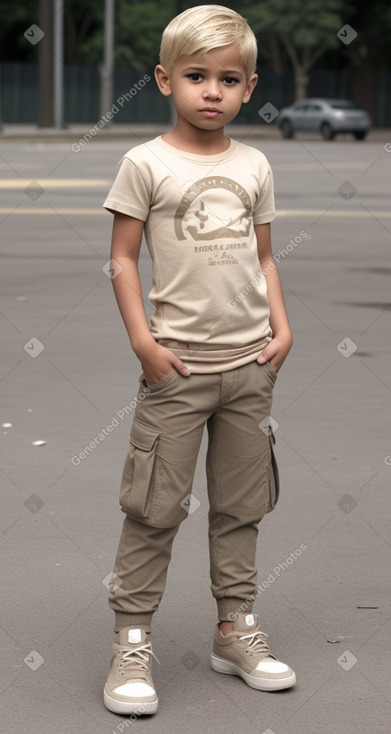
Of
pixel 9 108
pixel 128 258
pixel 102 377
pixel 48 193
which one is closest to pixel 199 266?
pixel 128 258

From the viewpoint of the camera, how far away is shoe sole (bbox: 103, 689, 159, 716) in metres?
3.32

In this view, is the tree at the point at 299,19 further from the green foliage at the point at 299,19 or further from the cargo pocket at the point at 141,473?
the cargo pocket at the point at 141,473

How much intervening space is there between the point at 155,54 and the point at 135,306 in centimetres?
5475

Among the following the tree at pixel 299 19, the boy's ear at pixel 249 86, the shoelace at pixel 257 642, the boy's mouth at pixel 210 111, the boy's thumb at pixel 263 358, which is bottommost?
the tree at pixel 299 19

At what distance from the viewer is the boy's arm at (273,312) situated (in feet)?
11.3

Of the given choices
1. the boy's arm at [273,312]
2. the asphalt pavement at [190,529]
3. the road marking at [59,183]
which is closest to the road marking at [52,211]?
the road marking at [59,183]

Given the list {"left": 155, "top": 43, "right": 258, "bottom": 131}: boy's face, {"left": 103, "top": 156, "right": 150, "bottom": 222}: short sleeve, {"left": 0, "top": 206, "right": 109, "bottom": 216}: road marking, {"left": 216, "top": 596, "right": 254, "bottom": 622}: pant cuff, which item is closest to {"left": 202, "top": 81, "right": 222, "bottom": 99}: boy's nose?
{"left": 155, "top": 43, "right": 258, "bottom": 131}: boy's face

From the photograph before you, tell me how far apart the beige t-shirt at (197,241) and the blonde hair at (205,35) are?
0.22 meters

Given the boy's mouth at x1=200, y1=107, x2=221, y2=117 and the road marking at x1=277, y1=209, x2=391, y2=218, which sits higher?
the boy's mouth at x1=200, y1=107, x2=221, y2=117

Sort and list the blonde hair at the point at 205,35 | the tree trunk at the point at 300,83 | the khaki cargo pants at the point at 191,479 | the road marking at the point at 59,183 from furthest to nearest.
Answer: the tree trunk at the point at 300,83
the road marking at the point at 59,183
the khaki cargo pants at the point at 191,479
the blonde hair at the point at 205,35

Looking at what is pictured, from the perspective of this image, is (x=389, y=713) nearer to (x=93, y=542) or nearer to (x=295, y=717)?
(x=295, y=717)

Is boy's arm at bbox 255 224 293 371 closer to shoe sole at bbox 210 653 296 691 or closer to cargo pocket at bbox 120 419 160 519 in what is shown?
cargo pocket at bbox 120 419 160 519

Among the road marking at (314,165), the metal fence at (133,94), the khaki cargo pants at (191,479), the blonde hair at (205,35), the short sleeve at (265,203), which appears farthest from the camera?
the metal fence at (133,94)

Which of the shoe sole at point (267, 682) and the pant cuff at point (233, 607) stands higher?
the pant cuff at point (233, 607)
